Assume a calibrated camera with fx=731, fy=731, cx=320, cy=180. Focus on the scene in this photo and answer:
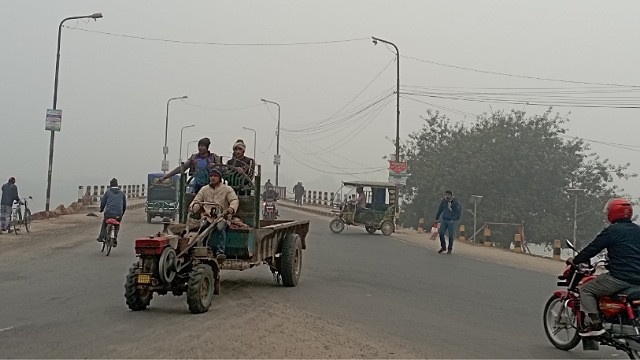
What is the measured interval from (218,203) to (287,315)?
224 cm

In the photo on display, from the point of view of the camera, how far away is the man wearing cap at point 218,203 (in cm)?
1038

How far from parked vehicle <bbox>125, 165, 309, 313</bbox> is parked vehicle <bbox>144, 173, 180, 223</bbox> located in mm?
20542

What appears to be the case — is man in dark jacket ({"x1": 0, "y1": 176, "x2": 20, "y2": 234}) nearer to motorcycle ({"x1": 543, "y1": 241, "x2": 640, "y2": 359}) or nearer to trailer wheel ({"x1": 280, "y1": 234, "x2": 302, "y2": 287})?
trailer wheel ({"x1": 280, "y1": 234, "x2": 302, "y2": 287})

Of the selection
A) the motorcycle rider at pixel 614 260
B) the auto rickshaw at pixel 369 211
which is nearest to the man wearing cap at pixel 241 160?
the motorcycle rider at pixel 614 260

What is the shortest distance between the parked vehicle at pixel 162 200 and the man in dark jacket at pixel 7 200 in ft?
29.8

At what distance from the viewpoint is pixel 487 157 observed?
44281 mm

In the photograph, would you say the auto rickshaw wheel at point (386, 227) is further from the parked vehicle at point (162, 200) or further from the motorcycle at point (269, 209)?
the parked vehicle at point (162, 200)

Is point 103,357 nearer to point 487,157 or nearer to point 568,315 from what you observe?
point 568,315

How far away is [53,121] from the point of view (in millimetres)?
31359

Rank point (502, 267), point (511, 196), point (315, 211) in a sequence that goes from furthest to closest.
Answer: point (315, 211) → point (511, 196) → point (502, 267)

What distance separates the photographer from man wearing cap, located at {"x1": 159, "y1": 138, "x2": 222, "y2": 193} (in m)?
11.8

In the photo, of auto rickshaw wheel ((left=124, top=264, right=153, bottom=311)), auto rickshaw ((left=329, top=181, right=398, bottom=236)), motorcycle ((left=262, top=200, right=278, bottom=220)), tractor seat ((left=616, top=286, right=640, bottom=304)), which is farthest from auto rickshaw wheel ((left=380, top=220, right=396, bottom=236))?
tractor seat ((left=616, top=286, right=640, bottom=304))

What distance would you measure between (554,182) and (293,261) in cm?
3491

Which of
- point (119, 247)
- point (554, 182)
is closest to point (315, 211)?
point (554, 182)
